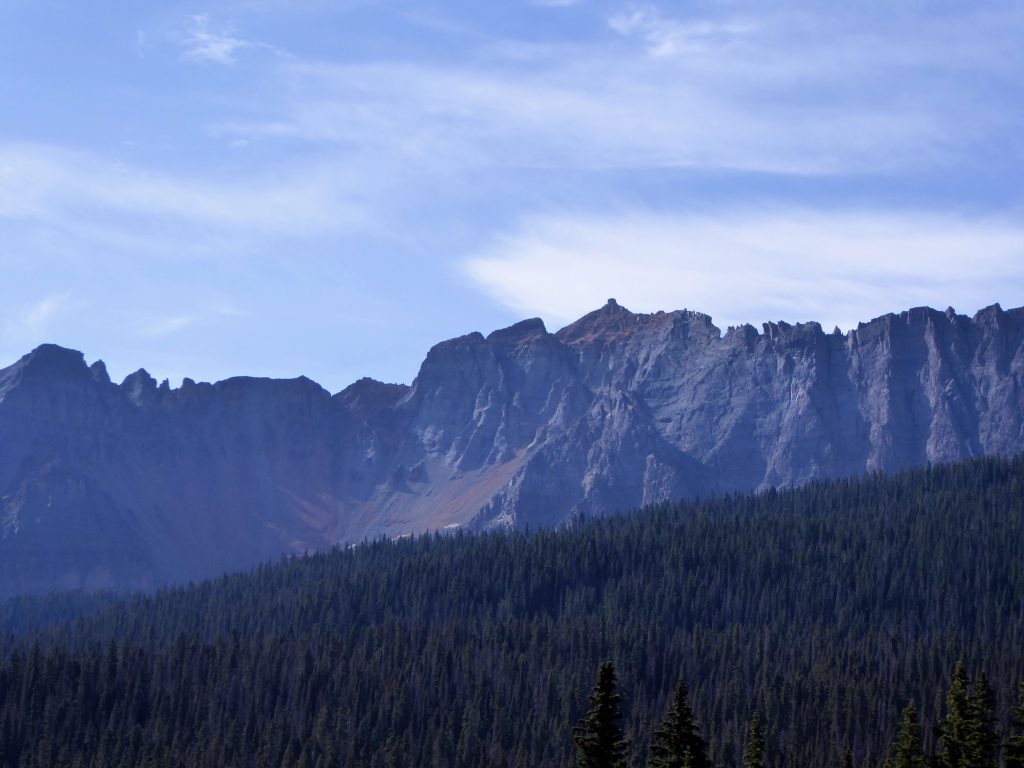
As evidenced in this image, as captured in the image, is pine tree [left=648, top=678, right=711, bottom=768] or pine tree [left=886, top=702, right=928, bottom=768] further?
pine tree [left=886, top=702, right=928, bottom=768]

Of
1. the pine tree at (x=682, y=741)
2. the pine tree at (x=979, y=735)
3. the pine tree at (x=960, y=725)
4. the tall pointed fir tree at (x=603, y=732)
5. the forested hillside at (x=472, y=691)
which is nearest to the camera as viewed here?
the tall pointed fir tree at (x=603, y=732)

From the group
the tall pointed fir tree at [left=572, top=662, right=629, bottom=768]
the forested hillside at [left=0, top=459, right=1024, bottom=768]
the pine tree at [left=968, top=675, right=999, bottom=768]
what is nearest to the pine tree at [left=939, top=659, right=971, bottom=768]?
the pine tree at [left=968, top=675, right=999, bottom=768]

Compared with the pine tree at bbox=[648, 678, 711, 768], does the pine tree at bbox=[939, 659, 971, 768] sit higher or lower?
Result: higher

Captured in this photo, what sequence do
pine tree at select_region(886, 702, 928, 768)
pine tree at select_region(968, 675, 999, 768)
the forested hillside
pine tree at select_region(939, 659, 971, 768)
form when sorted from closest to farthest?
pine tree at select_region(968, 675, 999, 768)
pine tree at select_region(939, 659, 971, 768)
pine tree at select_region(886, 702, 928, 768)
the forested hillside

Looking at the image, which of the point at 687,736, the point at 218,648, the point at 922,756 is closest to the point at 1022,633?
the point at 218,648

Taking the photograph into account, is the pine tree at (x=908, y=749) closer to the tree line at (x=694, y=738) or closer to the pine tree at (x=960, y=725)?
the tree line at (x=694, y=738)

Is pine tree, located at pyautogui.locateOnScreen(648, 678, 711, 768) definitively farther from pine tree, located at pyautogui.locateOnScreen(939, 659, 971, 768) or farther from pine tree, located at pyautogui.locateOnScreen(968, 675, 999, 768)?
pine tree, located at pyautogui.locateOnScreen(939, 659, 971, 768)

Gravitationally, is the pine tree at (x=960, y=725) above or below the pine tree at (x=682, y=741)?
above

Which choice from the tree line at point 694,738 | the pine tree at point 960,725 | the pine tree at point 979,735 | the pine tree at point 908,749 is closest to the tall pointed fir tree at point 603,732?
the tree line at point 694,738

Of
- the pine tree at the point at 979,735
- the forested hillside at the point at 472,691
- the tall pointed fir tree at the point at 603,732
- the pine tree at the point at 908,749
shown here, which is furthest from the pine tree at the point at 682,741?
the forested hillside at the point at 472,691

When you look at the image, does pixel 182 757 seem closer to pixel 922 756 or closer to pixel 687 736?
pixel 922 756

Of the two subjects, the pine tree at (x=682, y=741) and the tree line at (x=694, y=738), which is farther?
the pine tree at (x=682, y=741)

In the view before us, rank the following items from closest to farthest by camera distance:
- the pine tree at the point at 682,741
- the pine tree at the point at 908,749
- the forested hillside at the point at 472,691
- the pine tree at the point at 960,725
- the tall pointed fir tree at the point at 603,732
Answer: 1. the tall pointed fir tree at the point at 603,732
2. the pine tree at the point at 682,741
3. the pine tree at the point at 960,725
4. the pine tree at the point at 908,749
5. the forested hillside at the point at 472,691

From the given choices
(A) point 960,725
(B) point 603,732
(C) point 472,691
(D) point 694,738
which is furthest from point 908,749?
(C) point 472,691
